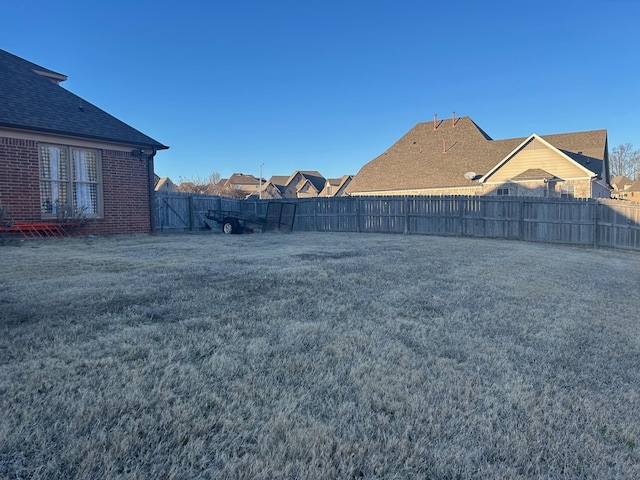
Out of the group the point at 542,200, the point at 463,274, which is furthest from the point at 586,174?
the point at 463,274

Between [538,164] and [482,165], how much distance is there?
3.53m

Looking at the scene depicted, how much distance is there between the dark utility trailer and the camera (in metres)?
15.4

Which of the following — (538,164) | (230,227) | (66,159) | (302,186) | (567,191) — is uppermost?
(302,186)

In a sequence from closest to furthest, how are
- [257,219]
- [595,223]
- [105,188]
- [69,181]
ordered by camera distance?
[69,181] < [105,188] < [595,223] < [257,219]

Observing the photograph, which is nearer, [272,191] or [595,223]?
[595,223]

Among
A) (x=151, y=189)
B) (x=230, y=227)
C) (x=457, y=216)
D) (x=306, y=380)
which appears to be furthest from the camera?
(x=457, y=216)

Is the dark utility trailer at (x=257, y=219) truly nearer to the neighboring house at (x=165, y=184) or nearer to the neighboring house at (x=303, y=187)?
the neighboring house at (x=303, y=187)

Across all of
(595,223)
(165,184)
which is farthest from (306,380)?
(165,184)

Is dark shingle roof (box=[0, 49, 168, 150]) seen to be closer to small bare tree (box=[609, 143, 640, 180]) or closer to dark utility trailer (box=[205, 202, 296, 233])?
dark utility trailer (box=[205, 202, 296, 233])

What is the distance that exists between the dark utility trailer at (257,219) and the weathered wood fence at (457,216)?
1.28m

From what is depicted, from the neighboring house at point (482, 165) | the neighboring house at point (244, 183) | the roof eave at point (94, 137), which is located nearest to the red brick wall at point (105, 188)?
the roof eave at point (94, 137)

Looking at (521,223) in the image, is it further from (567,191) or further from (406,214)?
(567,191)

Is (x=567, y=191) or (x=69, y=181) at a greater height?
(x=567, y=191)

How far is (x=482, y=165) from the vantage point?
2489 centimetres
